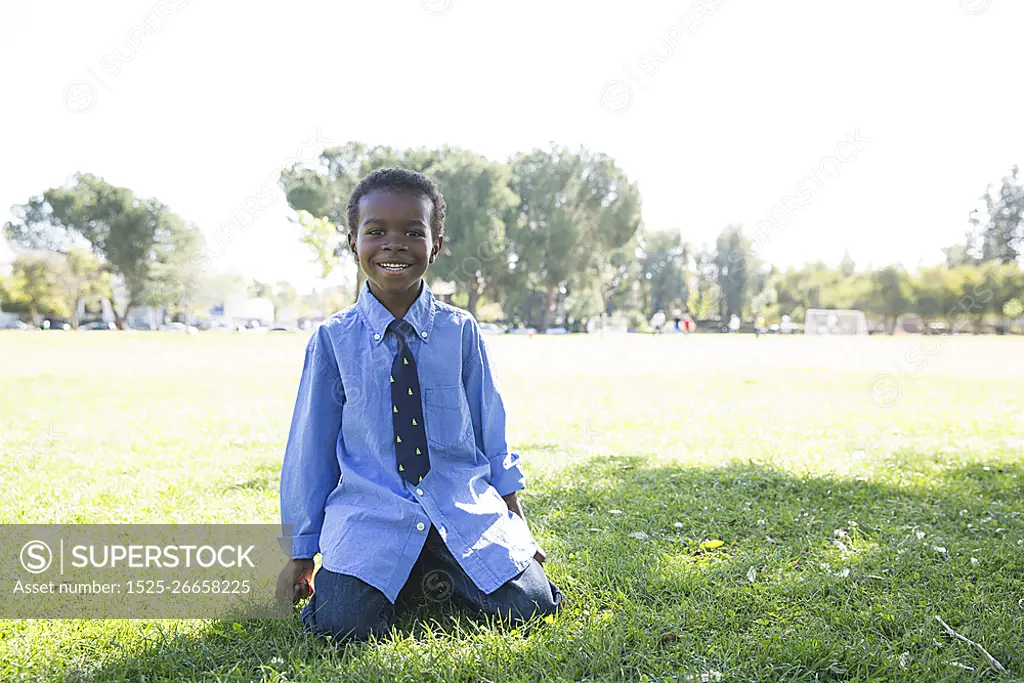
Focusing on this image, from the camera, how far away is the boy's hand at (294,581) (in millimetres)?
2943

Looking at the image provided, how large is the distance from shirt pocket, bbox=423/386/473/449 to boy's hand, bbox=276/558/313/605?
0.70 m

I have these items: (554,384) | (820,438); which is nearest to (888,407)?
(820,438)

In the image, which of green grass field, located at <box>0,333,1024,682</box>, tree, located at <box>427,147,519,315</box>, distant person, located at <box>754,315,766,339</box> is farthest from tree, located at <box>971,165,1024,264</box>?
green grass field, located at <box>0,333,1024,682</box>

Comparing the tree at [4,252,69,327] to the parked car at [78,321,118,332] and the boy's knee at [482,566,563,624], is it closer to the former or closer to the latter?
the parked car at [78,321,118,332]

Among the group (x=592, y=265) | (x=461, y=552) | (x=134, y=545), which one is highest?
(x=592, y=265)

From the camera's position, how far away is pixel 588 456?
22.0ft

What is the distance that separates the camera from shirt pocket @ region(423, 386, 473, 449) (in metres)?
3.10

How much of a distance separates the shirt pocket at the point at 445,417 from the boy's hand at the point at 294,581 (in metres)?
0.70

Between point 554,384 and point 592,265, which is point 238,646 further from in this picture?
point 592,265

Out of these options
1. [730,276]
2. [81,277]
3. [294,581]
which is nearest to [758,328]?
[730,276]

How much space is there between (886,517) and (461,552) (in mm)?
3116

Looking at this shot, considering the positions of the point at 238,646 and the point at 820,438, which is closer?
the point at 238,646

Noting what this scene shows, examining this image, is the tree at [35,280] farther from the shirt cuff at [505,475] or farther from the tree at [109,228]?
the shirt cuff at [505,475]

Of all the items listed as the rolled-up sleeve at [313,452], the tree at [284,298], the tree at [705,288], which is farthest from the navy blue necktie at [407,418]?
the tree at [284,298]
